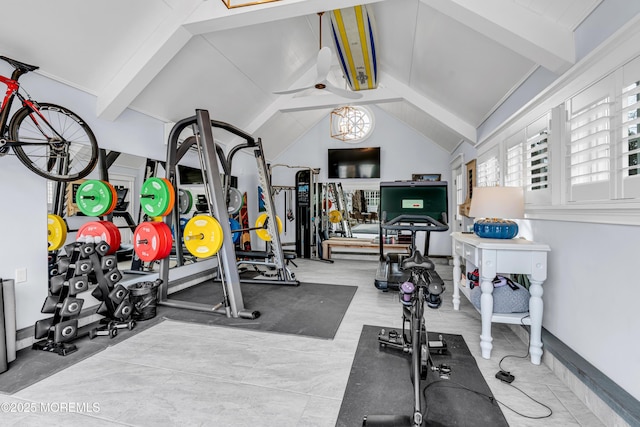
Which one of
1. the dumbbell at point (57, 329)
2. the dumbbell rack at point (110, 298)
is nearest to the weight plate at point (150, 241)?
the dumbbell rack at point (110, 298)

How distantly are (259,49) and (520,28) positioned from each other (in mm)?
3346

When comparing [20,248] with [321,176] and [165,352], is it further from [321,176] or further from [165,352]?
[321,176]

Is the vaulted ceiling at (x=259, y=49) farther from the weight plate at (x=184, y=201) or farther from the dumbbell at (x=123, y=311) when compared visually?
the dumbbell at (x=123, y=311)

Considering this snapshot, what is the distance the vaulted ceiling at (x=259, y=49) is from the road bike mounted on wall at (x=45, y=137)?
38 centimetres

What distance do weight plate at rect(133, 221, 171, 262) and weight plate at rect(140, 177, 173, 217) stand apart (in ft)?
0.55

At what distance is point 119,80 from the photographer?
3.21 metres

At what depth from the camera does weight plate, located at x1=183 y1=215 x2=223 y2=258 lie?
3.22 meters

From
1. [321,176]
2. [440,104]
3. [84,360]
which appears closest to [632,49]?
[440,104]

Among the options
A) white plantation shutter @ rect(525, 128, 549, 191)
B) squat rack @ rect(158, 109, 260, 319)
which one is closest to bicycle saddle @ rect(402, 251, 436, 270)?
white plantation shutter @ rect(525, 128, 549, 191)

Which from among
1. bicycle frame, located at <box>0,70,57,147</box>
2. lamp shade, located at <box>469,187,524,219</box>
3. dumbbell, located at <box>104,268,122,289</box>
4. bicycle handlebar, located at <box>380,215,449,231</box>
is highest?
bicycle frame, located at <box>0,70,57,147</box>

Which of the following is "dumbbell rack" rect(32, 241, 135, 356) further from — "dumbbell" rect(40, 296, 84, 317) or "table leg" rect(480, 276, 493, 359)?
"table leg" rect(480, 276, 493, 359)

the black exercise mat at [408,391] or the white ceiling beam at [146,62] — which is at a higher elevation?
the white ceiling beam at [146,62]

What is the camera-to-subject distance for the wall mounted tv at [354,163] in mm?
7926

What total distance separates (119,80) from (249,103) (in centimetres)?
244
